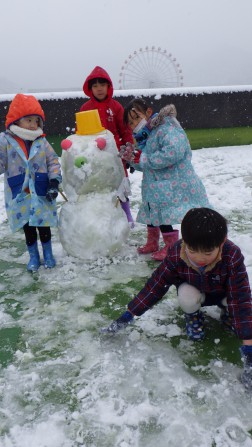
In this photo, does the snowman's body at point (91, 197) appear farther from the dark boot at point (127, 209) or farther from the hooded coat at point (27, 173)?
the dark boot at point (127, 209)

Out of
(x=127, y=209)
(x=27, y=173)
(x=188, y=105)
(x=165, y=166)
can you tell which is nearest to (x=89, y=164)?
(x=27, y=173)

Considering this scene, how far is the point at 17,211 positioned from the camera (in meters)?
3.26

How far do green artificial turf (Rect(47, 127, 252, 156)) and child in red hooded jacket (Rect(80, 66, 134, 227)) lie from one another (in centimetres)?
471

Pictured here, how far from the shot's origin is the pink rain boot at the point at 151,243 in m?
3.65

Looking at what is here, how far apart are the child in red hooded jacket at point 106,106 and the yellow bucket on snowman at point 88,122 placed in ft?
1.17

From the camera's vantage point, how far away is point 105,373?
213cm

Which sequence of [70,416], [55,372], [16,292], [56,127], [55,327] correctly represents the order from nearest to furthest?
[70,416]
[55,372]
[55,327]
[16,292]
[56,127]

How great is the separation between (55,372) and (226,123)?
7654 mm

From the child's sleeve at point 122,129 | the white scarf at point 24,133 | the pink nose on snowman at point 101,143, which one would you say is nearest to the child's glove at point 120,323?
the pink nose on snowman at point 101,143

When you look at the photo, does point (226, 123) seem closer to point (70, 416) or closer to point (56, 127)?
point (56, 127)

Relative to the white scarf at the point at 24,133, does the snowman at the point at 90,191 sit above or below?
below

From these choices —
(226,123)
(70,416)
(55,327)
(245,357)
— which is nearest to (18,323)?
(55,327)

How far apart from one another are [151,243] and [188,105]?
5.66 meters

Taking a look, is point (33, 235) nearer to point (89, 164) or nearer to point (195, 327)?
point (89, 164)
